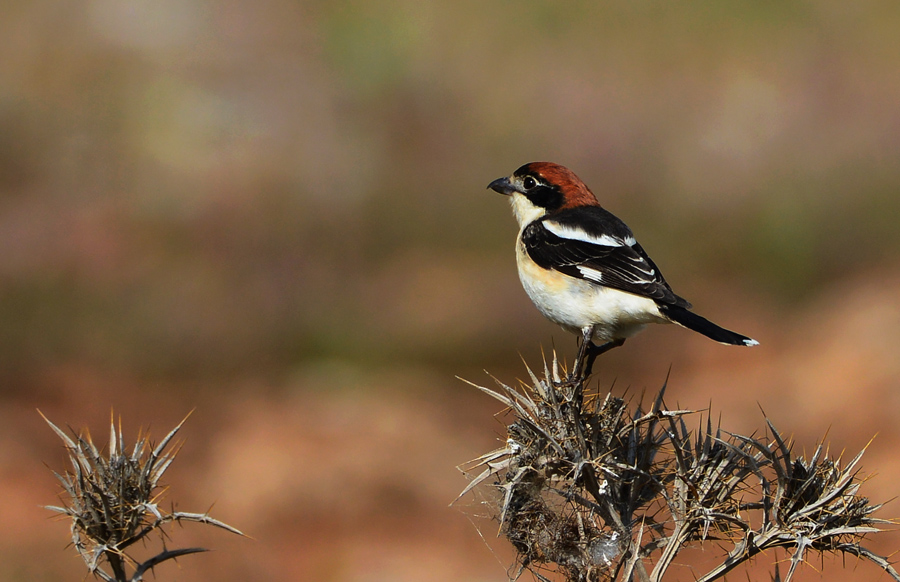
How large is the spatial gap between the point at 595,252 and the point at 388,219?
890 cm

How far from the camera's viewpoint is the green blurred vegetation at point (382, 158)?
12.5 meters

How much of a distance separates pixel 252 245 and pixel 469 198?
3.41m

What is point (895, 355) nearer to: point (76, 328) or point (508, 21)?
point (508, 21)

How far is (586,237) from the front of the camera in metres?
5.34

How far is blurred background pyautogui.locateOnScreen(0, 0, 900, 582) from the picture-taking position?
36.1 feet

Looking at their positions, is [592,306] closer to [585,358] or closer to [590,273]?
[590,273]

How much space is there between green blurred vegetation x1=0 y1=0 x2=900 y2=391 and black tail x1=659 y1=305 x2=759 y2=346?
7.59 metres

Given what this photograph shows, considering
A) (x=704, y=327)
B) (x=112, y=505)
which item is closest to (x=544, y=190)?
(x=704, y=327)

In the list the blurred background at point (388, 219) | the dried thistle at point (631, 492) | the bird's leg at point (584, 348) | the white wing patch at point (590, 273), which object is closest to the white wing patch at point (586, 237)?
the white wing patch at point (590, 273)

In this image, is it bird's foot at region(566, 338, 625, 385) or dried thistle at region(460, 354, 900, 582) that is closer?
dried thistle at region(460, 354, 900, 582)

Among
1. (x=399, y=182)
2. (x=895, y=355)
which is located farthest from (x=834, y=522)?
(x=399, y=182)

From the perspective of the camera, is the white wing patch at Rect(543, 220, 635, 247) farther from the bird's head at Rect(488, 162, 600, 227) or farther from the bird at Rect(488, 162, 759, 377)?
the bird's head at Rect(488, 162, 600, 227)

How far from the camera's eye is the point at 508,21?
15422 millimetres

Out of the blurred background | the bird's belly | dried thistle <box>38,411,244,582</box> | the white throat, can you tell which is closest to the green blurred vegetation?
the blurred background
